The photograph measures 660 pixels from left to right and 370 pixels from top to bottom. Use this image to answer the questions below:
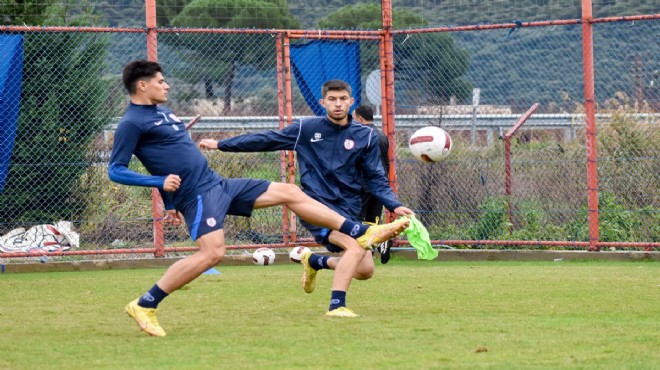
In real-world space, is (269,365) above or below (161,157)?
below

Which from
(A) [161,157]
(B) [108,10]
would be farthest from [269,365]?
(B) [108,10]

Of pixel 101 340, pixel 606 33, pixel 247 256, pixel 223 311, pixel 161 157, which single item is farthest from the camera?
pixel 606 33

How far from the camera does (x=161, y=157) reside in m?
7.39

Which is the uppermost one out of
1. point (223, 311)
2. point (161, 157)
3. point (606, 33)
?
point (606, 33)

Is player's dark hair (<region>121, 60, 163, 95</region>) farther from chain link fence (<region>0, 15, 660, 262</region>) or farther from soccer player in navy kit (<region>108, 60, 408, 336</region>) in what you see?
chain link fence (<region>0, 15, 660, 262</region>)

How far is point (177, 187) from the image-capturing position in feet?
23.1

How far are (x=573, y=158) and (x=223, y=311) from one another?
7.21 meters

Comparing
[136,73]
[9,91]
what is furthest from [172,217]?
[9,91]

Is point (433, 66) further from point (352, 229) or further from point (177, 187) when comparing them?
point (177, 187)


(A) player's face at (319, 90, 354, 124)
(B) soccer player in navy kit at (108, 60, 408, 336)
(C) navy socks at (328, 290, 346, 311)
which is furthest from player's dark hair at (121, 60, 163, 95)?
(C) navy socks at (328, 290, 346, 311)

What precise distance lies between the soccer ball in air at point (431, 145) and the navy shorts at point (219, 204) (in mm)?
4458

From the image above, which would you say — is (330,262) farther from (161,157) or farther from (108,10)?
(108,10)

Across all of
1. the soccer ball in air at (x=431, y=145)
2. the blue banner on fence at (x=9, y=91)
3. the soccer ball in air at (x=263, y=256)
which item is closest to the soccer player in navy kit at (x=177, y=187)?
the soccer ball in air at (x=431, y=145)

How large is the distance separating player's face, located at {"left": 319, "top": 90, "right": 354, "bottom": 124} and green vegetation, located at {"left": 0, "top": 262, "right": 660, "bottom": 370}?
146 centimetres
